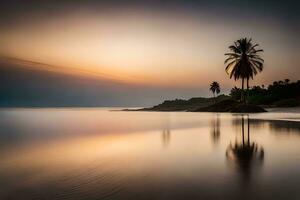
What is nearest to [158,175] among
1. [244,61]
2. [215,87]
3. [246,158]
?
[246,158]

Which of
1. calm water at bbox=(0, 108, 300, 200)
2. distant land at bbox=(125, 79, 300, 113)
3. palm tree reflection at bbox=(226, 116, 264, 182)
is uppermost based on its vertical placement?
distant land at bbox=(125, 79, 300, 113)

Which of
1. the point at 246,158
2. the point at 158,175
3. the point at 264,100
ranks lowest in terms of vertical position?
the point at 158,175

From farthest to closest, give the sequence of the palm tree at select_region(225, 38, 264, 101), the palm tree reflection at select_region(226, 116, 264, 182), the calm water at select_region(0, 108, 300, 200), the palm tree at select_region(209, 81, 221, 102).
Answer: the palm tree at select_region(209, 81, 221, 102)
the palm tree at select_region(225, 38, 264, 101)
the palm tree reflection at select_region(226, 116, 264, 182)
the calm water at select_region(0, 108, 300, 200)

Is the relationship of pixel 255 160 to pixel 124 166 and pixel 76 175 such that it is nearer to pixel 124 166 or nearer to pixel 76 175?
pixel 124 166

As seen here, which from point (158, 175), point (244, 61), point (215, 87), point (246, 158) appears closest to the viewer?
point (158, 175)

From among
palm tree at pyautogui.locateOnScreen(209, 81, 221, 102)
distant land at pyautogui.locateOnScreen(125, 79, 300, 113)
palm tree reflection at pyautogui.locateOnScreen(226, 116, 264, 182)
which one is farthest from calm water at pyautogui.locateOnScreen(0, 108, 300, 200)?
palm tree at pyautogui.locateOnScreen(209, 81, 221, 102)

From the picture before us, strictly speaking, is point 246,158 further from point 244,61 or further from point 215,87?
point 215,87

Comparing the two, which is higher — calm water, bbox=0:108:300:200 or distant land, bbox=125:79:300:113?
distant land, bbox=125:79:300:113

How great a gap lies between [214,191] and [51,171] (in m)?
4.56

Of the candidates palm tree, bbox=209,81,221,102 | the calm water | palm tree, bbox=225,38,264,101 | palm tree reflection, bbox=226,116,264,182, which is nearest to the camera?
the calm water

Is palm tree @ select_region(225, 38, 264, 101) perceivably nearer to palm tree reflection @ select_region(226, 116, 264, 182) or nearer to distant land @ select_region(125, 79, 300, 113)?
distant land @ select_region(125, 79, 300, 113)

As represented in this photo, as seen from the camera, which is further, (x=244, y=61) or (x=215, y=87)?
(x=215, y=87)

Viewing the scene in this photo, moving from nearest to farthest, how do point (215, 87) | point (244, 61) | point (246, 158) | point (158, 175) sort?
point (158, 175) → point (246, 158) → point (244, 61) → point (215, 87)

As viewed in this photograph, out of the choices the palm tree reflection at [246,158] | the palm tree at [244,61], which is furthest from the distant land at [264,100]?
the palm tree reflection at [246,158]
